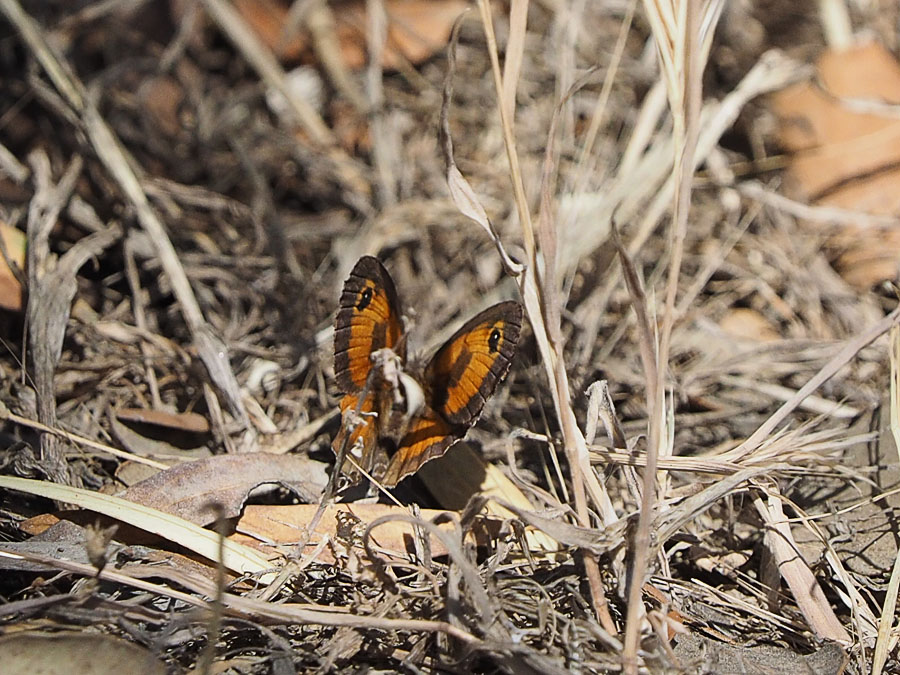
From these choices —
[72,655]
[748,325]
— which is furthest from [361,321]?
[748,325]

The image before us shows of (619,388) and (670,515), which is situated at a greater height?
(619,388)

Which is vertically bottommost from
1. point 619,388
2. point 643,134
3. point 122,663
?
point 122,663

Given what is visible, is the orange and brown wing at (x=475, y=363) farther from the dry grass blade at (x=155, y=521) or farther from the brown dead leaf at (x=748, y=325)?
the brown dead leaf at (x=748, y=325)

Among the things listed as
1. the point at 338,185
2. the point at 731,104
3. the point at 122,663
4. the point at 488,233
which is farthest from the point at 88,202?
the point at 731,104

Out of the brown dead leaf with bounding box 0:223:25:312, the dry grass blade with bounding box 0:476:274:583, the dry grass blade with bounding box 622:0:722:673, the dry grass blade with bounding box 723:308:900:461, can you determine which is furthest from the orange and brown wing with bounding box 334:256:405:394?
the brown dead leaf with bounding box 0:223:25:312

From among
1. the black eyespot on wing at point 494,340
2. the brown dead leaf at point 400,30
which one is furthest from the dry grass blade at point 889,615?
the brown dead leaf at point 400,30

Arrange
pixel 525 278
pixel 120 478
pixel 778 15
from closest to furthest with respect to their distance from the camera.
A: pixel 525 278 → pixel 120 478 → pixel 778 15

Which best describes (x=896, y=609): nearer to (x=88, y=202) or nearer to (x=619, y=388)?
(x=619, y=388)
